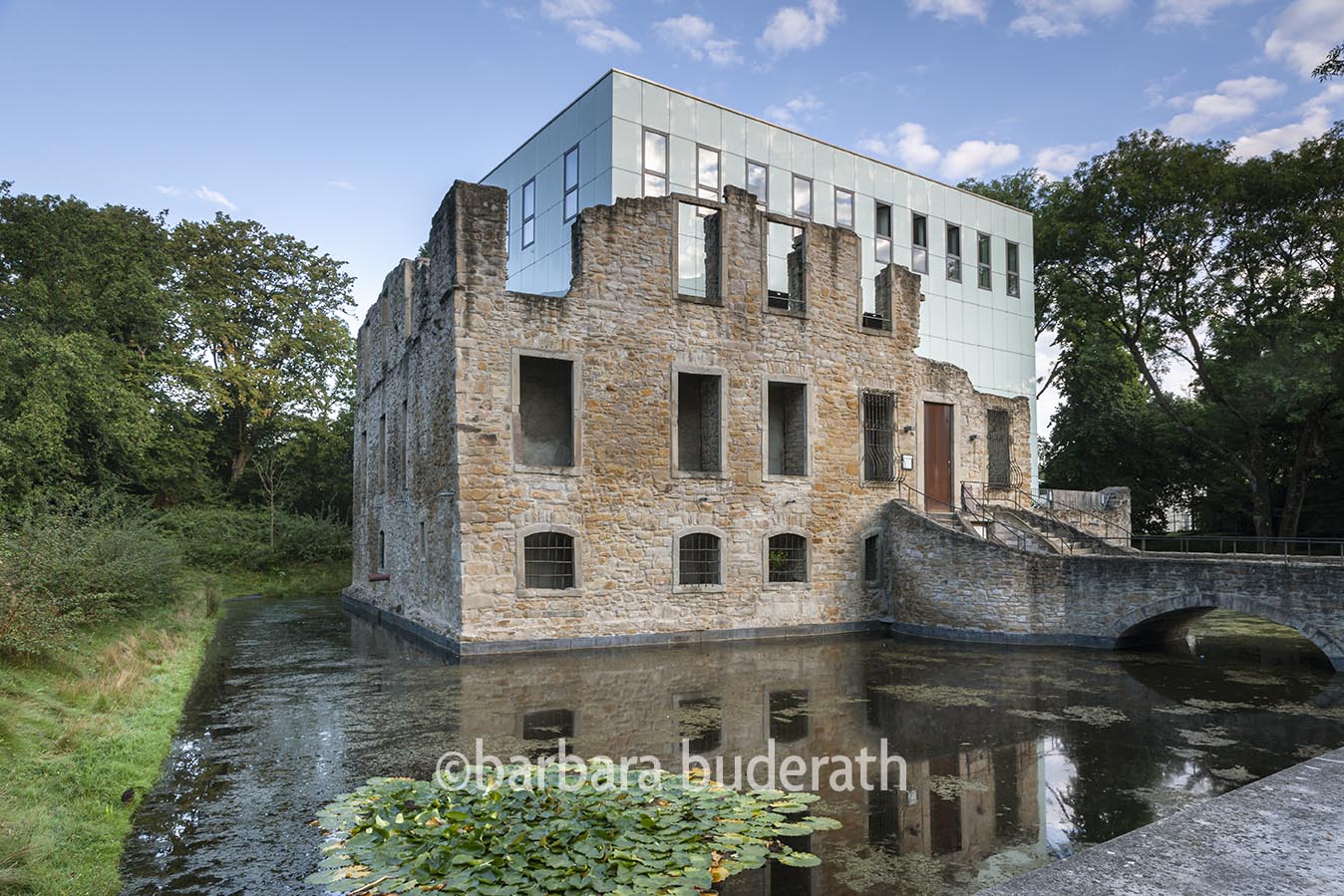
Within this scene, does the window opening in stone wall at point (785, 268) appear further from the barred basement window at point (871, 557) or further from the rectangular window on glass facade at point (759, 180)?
the barred basement window at point (871, 557)

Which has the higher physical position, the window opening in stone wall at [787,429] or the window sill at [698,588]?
the window opening in stone wall at [787,429]

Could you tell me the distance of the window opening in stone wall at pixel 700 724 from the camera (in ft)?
25.2

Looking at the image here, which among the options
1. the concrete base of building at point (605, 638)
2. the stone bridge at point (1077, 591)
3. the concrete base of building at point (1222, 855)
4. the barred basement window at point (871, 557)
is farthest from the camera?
the barred basement window at point (871, 557)

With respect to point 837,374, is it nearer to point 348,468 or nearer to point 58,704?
point 58,704

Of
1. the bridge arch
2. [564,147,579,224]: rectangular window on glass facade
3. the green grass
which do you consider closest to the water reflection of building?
the green grass

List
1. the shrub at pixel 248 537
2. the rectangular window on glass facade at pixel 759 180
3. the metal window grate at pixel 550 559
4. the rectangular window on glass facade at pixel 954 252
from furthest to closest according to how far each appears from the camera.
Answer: the shrub at pixel 248 537, the rectangular window on glass facade at pixel 954 252, the rectangular window on glass facade at pixel 759 180, the metal window grate at pixel 550 559

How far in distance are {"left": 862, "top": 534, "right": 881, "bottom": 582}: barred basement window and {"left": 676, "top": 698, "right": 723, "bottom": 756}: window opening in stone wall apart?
8212mm

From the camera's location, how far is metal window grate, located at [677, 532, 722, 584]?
15713 mm

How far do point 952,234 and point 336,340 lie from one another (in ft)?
71.6

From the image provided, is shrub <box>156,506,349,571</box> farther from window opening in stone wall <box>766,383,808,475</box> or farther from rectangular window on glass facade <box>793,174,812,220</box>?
rectangular window on glass facade <box>793,174,812,220</box>

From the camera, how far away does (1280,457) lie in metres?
26.5

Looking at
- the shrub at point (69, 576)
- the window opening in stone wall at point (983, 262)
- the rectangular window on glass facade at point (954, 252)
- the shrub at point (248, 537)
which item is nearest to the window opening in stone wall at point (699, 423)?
the shrub at point (69, 576)

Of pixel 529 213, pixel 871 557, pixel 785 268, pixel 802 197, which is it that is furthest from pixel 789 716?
pixel 529 213

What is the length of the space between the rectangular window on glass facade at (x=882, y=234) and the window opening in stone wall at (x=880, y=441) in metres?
7.08
